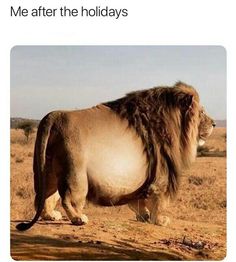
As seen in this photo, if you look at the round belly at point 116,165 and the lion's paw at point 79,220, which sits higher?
the round belly at point 116,165

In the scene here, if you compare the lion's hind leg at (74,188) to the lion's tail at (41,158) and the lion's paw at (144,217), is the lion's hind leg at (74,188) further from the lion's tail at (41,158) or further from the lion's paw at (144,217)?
the lion's paw at (144,217)

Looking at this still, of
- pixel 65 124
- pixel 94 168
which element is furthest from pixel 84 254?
pixel 65 124

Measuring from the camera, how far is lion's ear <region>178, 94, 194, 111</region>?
9.68 meters

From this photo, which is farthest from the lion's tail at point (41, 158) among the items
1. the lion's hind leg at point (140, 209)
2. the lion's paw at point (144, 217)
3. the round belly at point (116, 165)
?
the lion's paw at point (144, 217)

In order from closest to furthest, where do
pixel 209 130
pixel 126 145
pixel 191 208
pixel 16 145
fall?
1. pixel 126 145
2. pixel 209 130
3. pixel 191 208
4. pixel 16 145

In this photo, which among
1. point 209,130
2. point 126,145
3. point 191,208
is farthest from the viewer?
point 191,208

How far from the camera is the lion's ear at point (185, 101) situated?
9.68 m

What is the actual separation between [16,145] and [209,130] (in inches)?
202

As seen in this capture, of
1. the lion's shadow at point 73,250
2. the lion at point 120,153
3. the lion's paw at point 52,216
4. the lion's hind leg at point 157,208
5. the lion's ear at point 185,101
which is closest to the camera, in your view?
the lion's shadow at point 73,250

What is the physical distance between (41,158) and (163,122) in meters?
1.89

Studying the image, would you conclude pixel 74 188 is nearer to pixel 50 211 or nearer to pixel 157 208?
pixel 50 211

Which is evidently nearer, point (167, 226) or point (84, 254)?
point (84, 254)

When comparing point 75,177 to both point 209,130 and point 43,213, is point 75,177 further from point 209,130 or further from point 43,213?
point 209,130

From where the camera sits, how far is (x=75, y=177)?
885 cm
